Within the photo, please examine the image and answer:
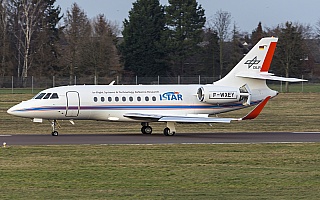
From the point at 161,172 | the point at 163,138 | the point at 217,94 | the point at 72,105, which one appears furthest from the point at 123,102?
the point at 161,172

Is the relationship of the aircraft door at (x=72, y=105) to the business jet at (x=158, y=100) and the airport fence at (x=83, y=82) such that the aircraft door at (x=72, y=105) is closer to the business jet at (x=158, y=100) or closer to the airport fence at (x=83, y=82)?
the business jet at (x=158, y=100)

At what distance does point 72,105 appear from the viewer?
103 feet

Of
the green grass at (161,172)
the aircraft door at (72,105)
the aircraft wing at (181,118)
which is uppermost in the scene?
the aircraft door at (72,105)

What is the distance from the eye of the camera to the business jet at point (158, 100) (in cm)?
3138

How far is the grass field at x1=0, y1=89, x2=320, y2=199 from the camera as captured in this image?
1584 centimetres

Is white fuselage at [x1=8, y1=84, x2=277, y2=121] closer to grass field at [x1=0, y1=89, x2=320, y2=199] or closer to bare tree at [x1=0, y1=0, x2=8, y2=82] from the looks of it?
grass field at [x1=0, y1=89, x2=320, y2=199]

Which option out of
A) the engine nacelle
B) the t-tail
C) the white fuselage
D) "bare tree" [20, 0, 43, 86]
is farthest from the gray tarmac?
"bare tree" [20, 0, 43, 86]

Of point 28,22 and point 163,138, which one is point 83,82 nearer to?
point 28,22

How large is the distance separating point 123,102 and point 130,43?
52079 millimetres

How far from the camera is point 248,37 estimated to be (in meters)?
113

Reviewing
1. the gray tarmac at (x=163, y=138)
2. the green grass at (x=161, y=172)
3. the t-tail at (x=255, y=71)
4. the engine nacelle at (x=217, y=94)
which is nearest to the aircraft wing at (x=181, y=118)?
the gray tarmac at (x=163, y=138)

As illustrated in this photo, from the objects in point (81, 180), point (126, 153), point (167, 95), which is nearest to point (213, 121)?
point (167, 95)

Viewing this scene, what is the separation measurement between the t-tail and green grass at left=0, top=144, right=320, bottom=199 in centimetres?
777

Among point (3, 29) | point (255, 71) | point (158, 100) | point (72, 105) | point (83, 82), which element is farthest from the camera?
point (3, 29)
